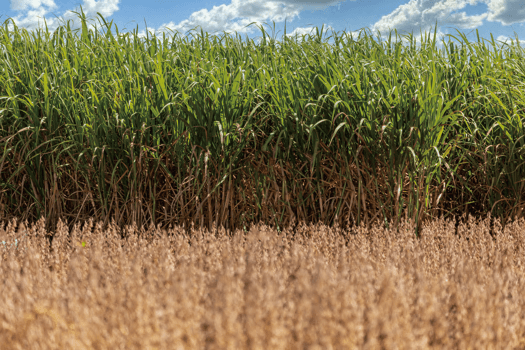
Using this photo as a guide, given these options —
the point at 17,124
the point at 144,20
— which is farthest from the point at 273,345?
the point at 144,20

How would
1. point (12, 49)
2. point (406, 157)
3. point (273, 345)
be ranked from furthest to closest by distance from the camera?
point (12, 49)
point (406, 157)
point (273, 345)

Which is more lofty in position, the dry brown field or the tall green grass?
the tall green grass

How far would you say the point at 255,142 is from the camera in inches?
121

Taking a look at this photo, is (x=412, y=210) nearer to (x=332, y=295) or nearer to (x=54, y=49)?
(x=332, y=295)

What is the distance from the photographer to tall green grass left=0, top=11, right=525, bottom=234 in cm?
302

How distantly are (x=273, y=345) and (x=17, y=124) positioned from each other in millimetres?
3030

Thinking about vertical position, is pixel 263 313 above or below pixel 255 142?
below

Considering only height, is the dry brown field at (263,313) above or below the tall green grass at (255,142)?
below

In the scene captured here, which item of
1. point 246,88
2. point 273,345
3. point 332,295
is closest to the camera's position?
point 273,345

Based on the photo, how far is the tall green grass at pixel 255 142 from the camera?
9.91ft

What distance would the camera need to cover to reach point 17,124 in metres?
3.43

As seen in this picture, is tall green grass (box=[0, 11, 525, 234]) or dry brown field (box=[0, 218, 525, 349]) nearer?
dry brown field (box=[0, 218, 525, 349])

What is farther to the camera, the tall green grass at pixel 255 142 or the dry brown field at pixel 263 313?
the tall green grass at pixel 255 142

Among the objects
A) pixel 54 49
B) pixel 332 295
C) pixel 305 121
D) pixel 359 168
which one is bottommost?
pixel 332 295
